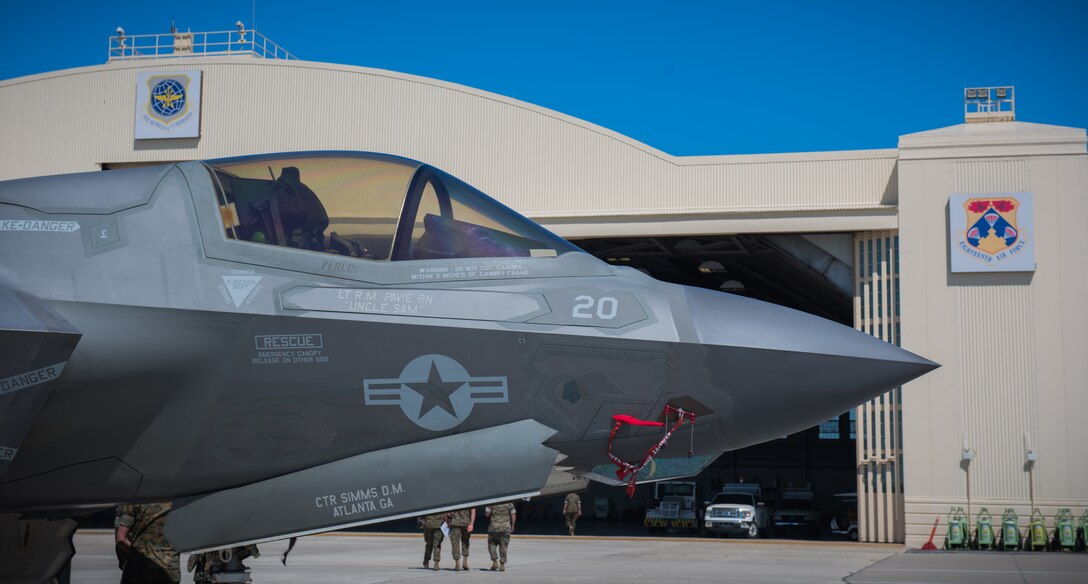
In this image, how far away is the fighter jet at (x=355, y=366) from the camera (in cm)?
502

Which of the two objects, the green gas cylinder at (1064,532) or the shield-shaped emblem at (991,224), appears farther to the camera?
the shield-shaped emblem at (991,224)

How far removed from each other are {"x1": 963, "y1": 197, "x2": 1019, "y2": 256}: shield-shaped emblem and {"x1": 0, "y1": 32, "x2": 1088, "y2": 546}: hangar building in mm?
50

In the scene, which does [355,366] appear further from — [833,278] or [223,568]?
[833,278]

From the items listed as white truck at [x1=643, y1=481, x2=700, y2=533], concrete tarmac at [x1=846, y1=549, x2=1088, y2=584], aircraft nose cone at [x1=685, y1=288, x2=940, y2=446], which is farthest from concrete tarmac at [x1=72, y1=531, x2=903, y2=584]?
aircraft nose cone at [x1=685, y1=288, x2=940, y2=446]

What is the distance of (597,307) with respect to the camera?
515cm

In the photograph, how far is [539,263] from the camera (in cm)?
540

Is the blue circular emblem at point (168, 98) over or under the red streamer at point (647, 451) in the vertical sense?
over

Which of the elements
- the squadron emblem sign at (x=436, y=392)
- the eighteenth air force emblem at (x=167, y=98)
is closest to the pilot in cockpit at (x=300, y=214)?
the squadron emblem sign at (x=436, y=392)

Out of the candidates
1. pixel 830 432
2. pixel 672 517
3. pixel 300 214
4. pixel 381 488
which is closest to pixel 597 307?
pixel 381 488

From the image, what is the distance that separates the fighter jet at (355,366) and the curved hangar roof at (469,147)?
2213 centimetres

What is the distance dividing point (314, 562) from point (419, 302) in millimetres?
14691

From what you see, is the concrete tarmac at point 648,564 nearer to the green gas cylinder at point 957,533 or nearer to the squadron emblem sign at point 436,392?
the green gas cylinder at point 957,533

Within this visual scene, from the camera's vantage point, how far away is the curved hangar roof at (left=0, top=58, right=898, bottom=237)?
88.1 feet

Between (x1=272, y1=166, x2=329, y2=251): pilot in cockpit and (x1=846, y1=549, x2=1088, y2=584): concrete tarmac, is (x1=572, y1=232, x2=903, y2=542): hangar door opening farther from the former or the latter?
(x1=272, y1=166, x2=329, y2=251): pilot in cockpit
